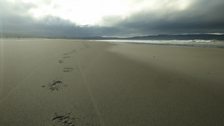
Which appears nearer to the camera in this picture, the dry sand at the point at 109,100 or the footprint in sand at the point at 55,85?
the dry sand at the point at 109,100

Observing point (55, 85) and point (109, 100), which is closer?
point (109, 100)

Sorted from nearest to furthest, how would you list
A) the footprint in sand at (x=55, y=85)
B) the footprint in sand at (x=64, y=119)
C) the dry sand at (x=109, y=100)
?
the footprint in sand at (x=64, y=119) → the dry sand at (x=109, y=100) → the footprint in sand at (x=55, y=85)

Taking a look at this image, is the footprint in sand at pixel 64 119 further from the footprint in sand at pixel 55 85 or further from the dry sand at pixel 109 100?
the footprint in sand at pixel 55 85

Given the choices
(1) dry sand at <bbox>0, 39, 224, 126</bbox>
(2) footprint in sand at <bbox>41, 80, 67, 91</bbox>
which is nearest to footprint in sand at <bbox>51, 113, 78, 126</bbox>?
(1) dry sand at <bbox>0, 39, 224, 126</bbox>

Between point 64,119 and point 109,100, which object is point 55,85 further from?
point 64,119

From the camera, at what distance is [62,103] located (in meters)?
4.13

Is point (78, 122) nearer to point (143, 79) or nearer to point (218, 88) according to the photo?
point (143, 79)

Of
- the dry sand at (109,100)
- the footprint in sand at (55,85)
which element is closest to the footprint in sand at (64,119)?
the dry sand at (109,100)

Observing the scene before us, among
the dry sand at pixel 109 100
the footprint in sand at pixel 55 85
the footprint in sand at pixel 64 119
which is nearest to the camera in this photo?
the footprint in sand at pixel 64 119

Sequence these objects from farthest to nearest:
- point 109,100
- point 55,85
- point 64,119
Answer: point 55,85, point 109,100, point 64,119

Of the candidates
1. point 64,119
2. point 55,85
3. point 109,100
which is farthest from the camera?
point 55,85

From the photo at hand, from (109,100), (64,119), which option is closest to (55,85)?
(109,100)

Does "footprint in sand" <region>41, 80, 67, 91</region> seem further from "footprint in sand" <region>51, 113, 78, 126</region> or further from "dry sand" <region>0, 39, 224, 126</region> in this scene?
"footprint in sand" <region>51, 113, 78, 126</region>

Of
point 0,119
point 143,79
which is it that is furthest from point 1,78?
point 143,79
